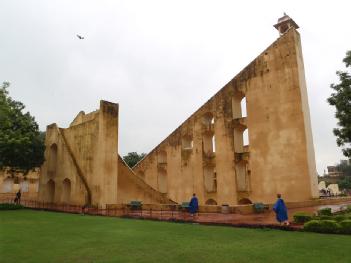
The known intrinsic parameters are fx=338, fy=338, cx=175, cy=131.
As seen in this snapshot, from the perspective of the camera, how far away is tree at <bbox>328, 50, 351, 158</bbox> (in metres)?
17.3

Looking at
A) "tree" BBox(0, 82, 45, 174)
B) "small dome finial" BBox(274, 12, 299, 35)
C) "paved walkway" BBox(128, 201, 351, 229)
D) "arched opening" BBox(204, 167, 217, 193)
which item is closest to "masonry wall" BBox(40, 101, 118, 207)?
"tree" BBox(0, 82, 45, 174)

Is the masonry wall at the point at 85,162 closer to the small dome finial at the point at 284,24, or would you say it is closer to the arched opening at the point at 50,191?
the arched opening at the point at 50,191

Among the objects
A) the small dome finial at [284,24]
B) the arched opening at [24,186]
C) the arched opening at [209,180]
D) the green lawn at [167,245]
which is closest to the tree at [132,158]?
the arched opening at [24,186]

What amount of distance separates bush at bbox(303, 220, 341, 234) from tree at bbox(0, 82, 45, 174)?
15.3m

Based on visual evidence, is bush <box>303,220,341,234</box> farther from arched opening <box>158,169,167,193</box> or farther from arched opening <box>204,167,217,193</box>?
arched opening <box>158,169,167,193</box>

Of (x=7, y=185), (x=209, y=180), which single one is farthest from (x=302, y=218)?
(x=7, y=185)

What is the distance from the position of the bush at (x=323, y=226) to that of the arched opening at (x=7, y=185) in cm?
2816

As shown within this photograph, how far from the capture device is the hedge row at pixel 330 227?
9469mm

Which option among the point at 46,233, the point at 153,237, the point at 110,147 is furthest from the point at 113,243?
the point at 110,147

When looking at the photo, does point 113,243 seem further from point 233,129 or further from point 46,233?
point 233,129

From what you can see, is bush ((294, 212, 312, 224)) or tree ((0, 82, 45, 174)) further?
tree ((0, 82, 45, 174))

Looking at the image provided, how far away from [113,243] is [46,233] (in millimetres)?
3028

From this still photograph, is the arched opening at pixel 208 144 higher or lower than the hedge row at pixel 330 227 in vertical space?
higher

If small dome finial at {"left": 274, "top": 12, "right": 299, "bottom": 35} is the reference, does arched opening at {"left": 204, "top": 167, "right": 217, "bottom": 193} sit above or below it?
below
